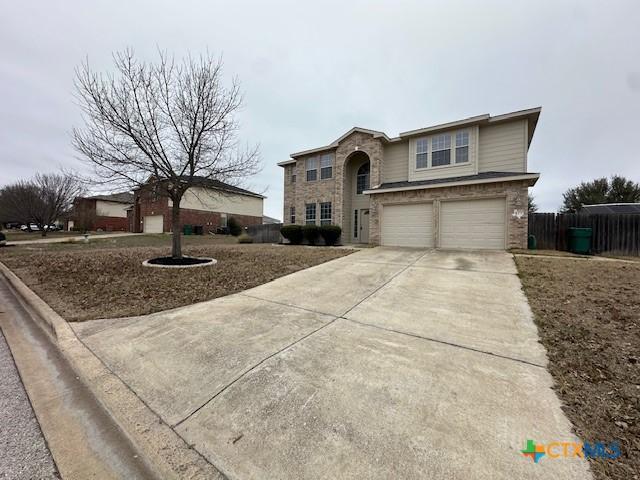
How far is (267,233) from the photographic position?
64.8 feet

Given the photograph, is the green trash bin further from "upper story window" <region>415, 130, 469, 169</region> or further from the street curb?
the street curb

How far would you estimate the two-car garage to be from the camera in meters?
11.3

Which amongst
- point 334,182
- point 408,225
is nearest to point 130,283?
point 408,225

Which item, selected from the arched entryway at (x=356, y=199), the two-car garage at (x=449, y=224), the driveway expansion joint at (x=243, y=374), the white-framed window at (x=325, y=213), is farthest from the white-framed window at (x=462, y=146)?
the driveway expansion joint at (x=243, y=374)

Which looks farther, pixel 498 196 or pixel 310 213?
pixel 310 213

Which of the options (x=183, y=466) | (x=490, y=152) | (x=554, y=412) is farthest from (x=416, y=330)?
(x=490, y=152)

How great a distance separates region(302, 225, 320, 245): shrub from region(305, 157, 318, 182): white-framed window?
3978mm

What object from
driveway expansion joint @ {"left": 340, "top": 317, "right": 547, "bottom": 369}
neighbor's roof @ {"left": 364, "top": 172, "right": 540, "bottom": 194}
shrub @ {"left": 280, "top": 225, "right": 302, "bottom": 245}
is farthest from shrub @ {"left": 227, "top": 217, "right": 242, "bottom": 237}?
driveway expansion joint @ {"left": 340, "top": 317, "right": 547, "bottom": 369}

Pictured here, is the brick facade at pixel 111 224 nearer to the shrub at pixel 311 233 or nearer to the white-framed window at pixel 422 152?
the shrub at pixel 311 233

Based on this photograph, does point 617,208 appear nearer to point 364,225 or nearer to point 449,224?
point 449,224

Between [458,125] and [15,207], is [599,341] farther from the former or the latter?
[15,207]

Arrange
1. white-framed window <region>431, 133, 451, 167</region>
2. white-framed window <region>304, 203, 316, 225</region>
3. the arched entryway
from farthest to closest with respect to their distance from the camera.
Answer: white-framed window <region>304, 203, 316, 225</region> < the arched entryway < white-framed window <region>431, 133, 451, 167</region>

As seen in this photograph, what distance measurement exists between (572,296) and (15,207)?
1618 inches

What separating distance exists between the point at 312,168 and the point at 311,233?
507 cm
